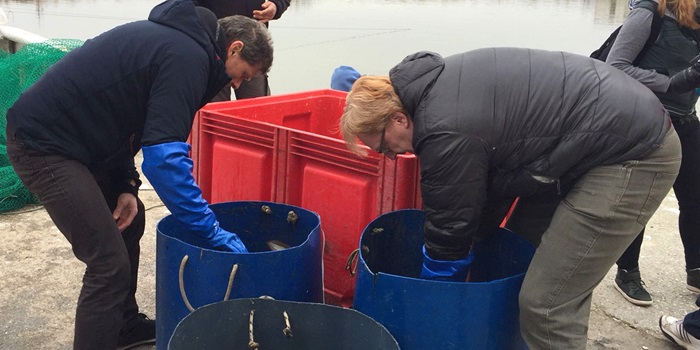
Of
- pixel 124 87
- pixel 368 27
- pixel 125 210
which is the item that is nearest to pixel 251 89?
pixel 125 210

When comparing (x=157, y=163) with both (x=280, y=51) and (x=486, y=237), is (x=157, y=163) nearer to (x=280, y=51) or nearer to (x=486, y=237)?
(x=486, y=237)

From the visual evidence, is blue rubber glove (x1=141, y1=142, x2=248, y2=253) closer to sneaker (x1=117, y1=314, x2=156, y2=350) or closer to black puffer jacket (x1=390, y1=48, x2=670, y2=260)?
black puffer jacket (x1=390, y1=48, x2=670, y2=260)

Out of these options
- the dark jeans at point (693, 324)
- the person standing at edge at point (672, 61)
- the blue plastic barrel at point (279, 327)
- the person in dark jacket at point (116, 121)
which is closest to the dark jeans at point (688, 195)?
the person standing at edge at point (672, 61)

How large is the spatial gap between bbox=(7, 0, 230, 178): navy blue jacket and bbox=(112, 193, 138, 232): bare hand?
1.22 feet

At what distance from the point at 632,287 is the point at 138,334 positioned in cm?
226

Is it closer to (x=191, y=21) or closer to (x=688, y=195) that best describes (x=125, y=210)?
(x=191, y=21)

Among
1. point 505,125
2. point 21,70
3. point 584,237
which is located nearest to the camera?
point 505,125

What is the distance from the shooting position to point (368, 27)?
12930 mm

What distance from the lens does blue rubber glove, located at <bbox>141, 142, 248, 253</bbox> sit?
204 cm

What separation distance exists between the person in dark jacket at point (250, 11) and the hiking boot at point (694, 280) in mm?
2421

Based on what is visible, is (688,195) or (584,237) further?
(688,195)

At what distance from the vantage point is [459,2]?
20.9 meters

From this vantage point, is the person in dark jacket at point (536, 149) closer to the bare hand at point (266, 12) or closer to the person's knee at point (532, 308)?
the person's knee at point (532, 308)

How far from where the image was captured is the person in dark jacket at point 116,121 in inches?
81.8
